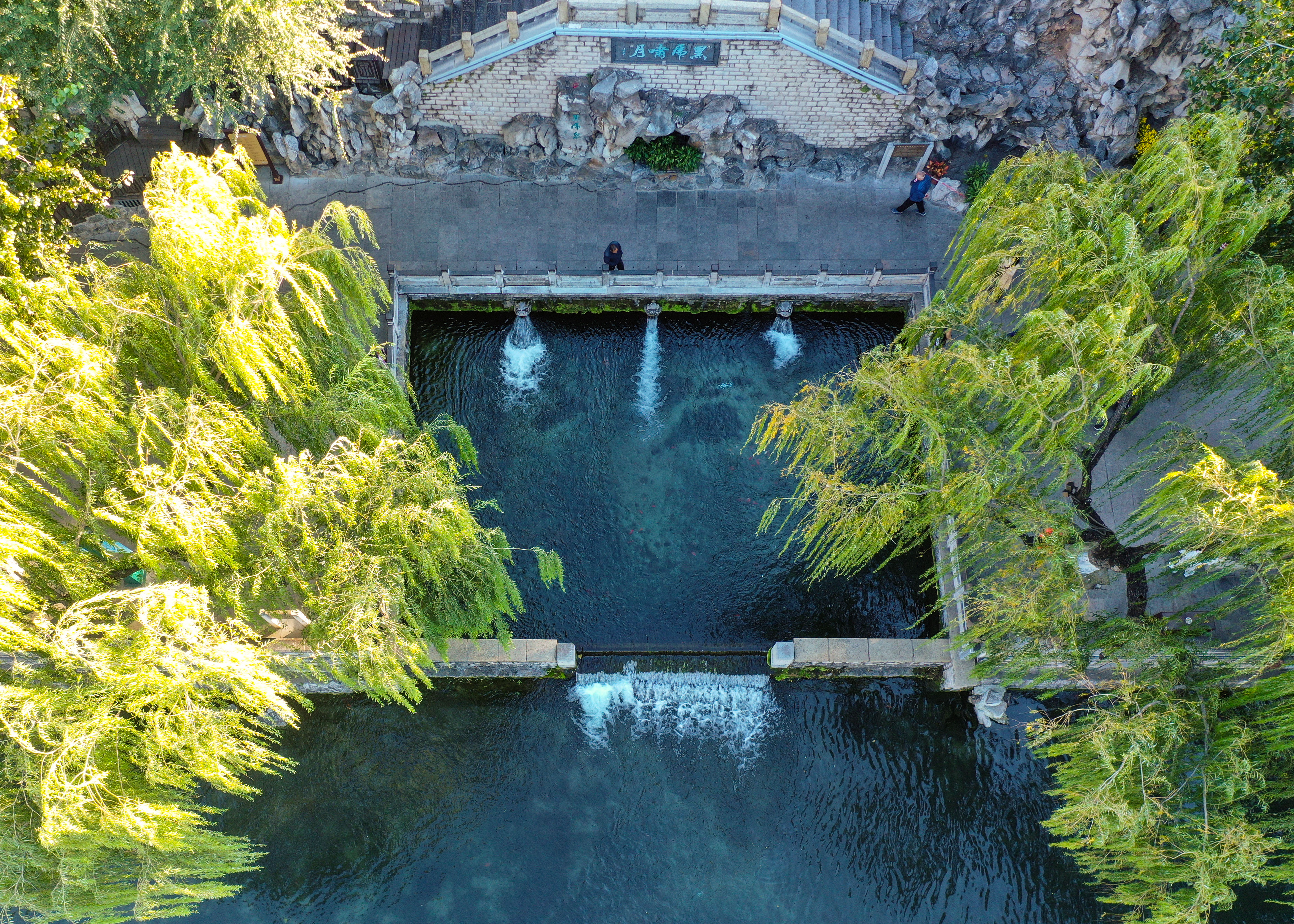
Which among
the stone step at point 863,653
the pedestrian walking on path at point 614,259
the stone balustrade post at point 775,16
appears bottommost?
the stone step at point 863,653

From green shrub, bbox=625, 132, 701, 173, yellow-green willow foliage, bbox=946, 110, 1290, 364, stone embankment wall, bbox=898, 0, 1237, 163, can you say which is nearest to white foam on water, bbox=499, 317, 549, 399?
green shrub, bbox=625, 132, 701, 173

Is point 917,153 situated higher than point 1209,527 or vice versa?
point 917,153

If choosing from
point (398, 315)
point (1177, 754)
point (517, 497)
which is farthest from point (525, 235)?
point (1177, 754)

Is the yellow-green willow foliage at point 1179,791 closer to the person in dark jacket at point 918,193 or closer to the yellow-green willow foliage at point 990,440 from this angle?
the yellow-green willow foliage at point 990,440

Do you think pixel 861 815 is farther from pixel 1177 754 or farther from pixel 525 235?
pixel 525 235

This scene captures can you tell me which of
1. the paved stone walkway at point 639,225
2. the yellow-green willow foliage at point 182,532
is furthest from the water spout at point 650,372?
the yellow-green willow foliage at point 182,532

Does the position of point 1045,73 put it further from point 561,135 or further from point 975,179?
point 561,135
